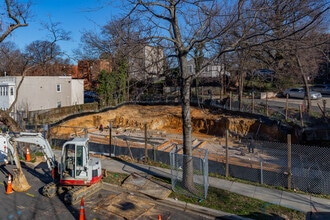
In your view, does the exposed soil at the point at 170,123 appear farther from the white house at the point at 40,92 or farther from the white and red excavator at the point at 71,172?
the white and red excavator at the point at 71,172

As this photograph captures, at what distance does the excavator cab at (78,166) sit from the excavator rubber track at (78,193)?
222 millimetres

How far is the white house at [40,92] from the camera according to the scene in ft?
102

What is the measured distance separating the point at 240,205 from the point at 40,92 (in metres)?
30.0

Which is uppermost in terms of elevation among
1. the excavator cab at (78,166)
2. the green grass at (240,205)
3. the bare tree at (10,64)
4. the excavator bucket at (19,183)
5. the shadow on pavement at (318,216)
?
the bare tree at (10,64)

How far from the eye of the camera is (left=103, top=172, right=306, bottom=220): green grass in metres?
9.39

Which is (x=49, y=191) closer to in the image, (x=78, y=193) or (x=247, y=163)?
(x=78, y=193)

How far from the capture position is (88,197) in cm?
1102

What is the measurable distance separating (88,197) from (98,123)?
66.1 feet

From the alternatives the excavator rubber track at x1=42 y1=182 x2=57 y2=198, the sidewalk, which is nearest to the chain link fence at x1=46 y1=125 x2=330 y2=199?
the sidewalk

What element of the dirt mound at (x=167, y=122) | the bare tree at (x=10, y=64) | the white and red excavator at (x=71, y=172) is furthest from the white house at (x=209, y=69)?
the bare tree at (x=10, y=64)

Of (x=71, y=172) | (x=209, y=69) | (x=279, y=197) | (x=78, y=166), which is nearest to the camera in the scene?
(x=279, y=197)

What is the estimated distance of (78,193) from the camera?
416 inches

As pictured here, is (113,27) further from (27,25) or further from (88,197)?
(27,25)

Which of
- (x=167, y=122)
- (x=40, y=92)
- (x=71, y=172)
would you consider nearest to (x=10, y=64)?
(x=40, y=92)
